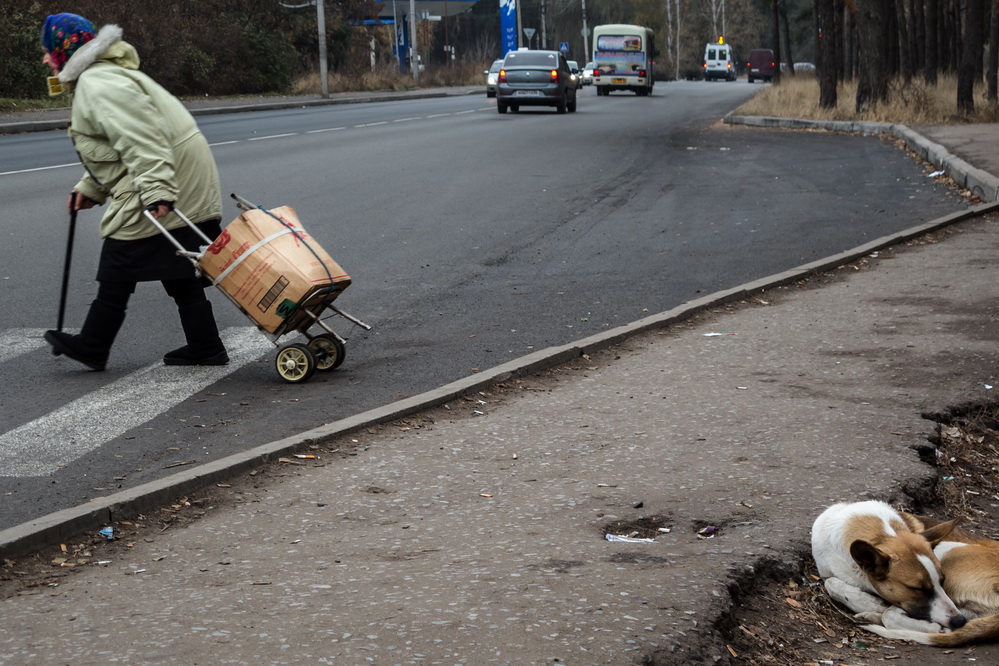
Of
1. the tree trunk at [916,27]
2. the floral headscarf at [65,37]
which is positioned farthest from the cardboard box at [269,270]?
the tree trunk at [916,27]

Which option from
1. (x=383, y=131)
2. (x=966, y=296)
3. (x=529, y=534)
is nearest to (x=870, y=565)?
(x=529, y=534)

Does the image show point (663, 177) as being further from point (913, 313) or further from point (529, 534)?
point (529, 534)

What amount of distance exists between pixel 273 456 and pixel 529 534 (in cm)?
136

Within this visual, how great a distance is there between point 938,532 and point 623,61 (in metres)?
50.6

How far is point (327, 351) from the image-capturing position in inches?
279

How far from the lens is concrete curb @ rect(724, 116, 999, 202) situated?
14.2m

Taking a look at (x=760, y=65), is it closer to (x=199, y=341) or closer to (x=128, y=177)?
(x=199, y=341)

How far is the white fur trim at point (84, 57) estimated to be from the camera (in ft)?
21.8

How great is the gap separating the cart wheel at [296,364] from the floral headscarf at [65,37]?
1.94 m

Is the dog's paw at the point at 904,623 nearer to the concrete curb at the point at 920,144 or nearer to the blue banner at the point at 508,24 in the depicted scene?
the concrete curb at the point at 920,144

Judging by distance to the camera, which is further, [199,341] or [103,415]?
[199,341]

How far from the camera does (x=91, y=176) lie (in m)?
6.91

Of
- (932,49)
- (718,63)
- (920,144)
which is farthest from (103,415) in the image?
(718,63)

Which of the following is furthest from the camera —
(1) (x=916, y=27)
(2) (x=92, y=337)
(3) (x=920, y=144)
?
(1) (x=916, y=27)
